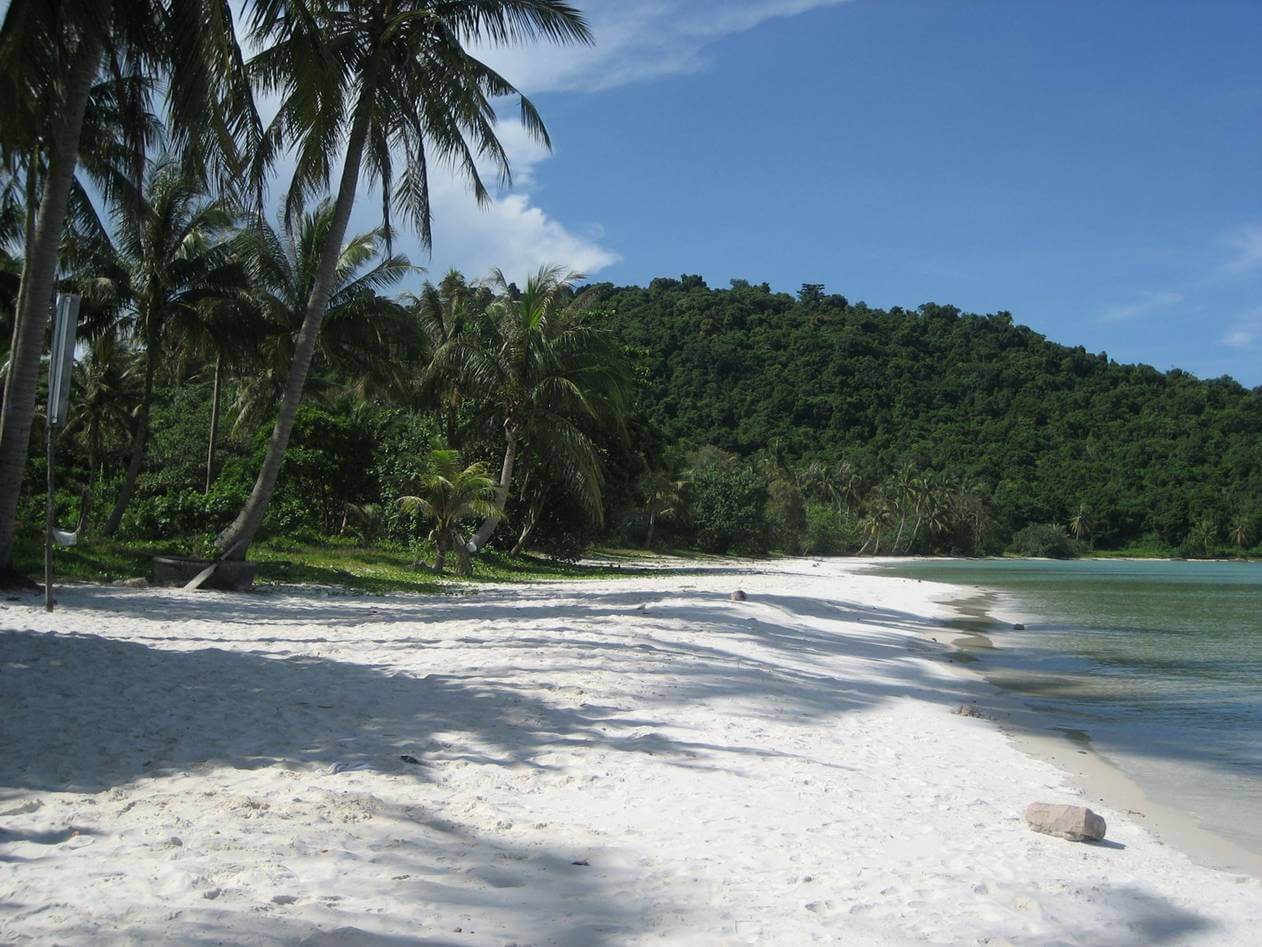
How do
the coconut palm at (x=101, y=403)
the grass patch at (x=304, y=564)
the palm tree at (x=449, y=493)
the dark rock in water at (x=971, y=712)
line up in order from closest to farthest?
the dark rock in water at (x=971, y=712), the grass patch at (x=304, y=564), the palm tree at (x=449, y=493), the coconut palm at (x=101, y=403)

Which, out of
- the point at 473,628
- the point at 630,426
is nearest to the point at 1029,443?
the point at 630,426

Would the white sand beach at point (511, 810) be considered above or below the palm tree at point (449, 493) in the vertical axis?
below

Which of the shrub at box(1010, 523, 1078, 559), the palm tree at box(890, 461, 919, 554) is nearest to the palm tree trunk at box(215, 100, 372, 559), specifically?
the palm tree at box(890, 461, 919, 554)

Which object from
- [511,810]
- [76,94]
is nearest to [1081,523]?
[76,94]

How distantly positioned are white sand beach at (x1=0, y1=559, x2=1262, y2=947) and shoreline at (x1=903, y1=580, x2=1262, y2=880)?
23 centimetres

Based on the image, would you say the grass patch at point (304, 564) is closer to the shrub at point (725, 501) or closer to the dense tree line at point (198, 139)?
the dense tree line at point (198, 139)

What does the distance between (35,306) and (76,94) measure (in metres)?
2.26

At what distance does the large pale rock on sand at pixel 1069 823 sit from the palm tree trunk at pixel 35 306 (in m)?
9.88

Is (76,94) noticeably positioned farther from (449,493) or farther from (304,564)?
(449,493)

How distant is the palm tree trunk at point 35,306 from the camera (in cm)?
964

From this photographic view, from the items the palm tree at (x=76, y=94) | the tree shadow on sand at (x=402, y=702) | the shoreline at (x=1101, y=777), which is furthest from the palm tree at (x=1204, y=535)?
the palm tree at (x=76, y=94)

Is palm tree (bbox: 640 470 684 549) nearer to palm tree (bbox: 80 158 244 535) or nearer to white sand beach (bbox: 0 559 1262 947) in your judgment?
palm tree (bbox: 80 158 244 535)

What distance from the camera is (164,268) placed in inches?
689

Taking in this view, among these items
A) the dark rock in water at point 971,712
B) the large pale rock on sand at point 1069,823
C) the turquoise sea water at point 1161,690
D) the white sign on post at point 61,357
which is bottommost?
the turquoise sea water at point 1161,690
